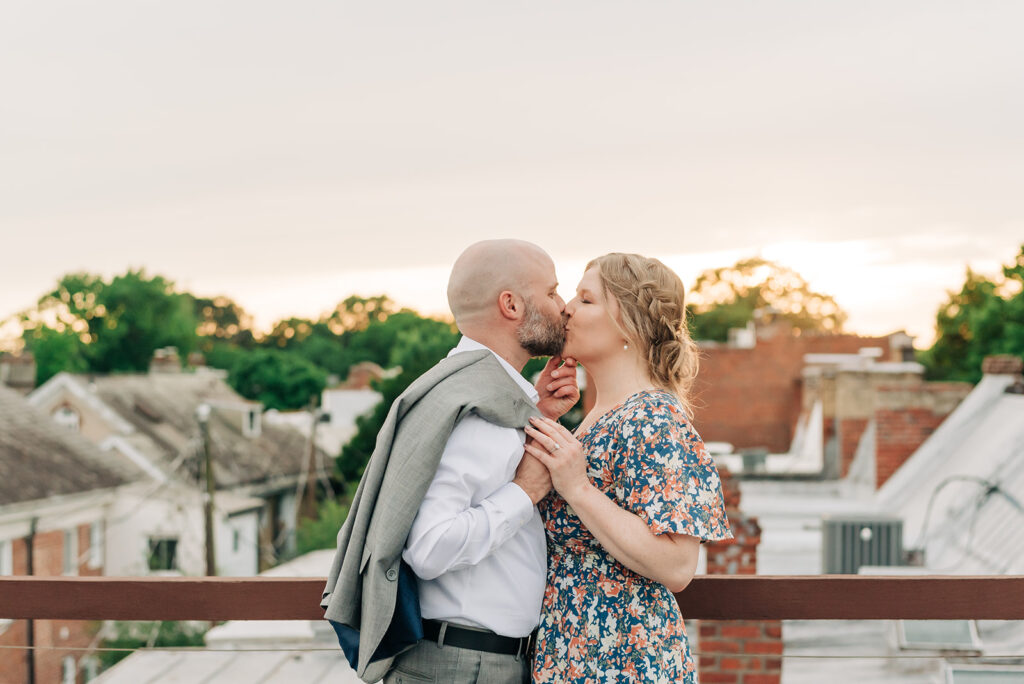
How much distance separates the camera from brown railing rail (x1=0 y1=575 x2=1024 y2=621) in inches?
90.4

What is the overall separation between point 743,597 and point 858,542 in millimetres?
6388

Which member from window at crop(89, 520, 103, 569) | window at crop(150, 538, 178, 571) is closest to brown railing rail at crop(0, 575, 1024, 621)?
window at crop(89, 520, 103, 569)

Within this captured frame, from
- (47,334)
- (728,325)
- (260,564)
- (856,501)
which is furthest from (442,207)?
(47,334)

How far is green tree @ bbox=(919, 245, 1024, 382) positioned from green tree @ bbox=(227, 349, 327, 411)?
3179 centimetres

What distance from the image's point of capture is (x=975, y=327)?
3123cm

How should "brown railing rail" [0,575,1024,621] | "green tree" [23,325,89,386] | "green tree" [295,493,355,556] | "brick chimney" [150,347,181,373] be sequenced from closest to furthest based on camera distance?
"brown railing rail" [0,575,1024,621] < "green tree" [295,493,355,556] < "brick chimney" [150,347,181,373] < "green tree" [23,325,89,386]

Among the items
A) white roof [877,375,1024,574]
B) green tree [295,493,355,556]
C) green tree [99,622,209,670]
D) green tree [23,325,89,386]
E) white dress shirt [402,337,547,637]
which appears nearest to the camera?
white dress shirt [402,337,547,637]

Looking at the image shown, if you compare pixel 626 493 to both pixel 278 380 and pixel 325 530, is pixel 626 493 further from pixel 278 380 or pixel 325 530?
pixel 278 380

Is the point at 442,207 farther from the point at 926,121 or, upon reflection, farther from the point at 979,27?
the point at 979,27

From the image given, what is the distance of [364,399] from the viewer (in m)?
43.4

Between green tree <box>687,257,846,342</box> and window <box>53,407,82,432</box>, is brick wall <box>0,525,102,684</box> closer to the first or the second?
window <box>53,407,82,432</box>

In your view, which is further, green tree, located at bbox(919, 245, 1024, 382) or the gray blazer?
green tree, located at bbox(919, 245, 1024, 382)

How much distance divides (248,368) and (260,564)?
26453mm

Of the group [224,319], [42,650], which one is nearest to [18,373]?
[42,650]
